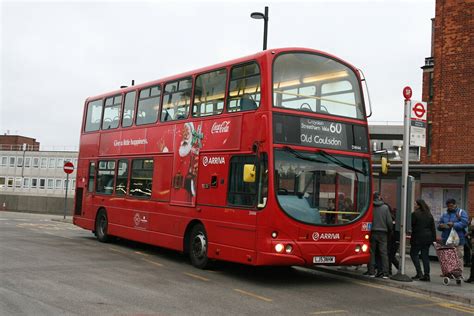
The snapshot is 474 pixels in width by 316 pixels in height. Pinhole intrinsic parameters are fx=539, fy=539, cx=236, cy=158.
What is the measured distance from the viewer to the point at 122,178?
14867mm

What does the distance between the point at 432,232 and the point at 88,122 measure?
11243 millimetres

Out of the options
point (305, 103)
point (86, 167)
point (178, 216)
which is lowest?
point (178, 216)

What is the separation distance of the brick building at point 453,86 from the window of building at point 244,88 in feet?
44.1

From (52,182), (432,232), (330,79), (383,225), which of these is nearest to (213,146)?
(330,79)

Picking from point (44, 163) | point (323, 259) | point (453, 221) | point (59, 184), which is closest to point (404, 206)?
point (453, 221)

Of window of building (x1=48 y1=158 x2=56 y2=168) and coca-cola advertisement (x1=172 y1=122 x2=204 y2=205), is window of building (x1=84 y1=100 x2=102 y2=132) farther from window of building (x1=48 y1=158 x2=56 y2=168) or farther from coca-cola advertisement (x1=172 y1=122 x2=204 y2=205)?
window of building (x1=48 y1=158 x2=56 y2=168)

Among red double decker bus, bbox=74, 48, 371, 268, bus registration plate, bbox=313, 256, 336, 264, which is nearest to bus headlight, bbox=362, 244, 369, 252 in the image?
red double decker bus, bbox=74, 48, 371, 268

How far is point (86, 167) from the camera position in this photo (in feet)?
55.8

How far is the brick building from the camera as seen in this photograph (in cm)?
2116

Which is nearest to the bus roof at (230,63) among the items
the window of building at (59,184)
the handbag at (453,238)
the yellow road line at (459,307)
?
the handbag at (453,238)

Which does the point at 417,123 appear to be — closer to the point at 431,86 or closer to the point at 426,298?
the point at 426,298

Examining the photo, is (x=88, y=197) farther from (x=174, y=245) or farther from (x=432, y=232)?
(x=432, y=232)

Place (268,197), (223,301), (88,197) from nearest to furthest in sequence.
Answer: (223,301)
(268,197)
(88,197)

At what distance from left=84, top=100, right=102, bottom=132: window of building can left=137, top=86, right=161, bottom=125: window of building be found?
2.71 meters
